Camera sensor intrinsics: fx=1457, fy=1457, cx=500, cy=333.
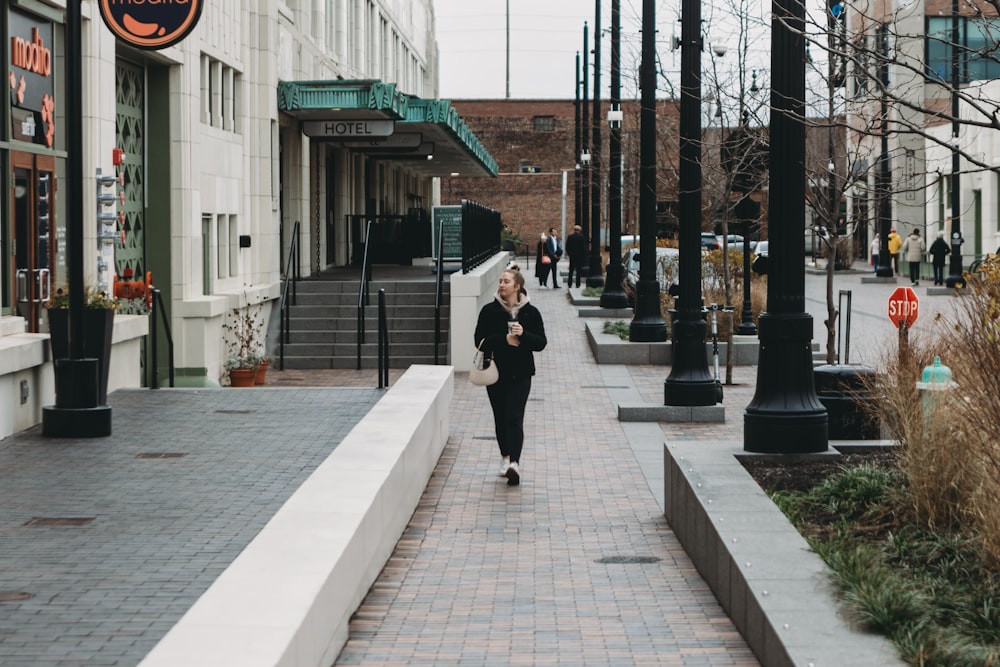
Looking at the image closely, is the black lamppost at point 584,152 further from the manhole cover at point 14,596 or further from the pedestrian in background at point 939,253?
the manhole cover at point 14,596

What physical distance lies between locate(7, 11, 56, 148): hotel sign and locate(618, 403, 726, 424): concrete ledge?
6.87 metres

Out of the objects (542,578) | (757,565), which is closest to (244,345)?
(542,578)

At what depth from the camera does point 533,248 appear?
300 ft

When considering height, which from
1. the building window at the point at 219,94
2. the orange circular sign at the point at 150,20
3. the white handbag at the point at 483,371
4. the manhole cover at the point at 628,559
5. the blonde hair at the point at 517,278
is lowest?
the manhole cover at the point at 628,559

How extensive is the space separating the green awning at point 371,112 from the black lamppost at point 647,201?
26.0ft

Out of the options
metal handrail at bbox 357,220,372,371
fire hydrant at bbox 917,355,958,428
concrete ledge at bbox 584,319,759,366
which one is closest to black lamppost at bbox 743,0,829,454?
fire hydrant at bbox 917,355,958,428

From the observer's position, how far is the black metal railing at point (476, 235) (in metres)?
26.4

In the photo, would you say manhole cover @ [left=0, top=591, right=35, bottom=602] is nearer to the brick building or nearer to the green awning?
the green awning

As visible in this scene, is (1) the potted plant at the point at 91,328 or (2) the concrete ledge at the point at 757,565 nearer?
(2) the concrete ledge at the point at 757,565

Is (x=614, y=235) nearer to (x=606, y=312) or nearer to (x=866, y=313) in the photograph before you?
(x=606, y=312)

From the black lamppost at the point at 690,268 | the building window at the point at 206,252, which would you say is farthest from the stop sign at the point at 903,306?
the building window at the point at 206,252

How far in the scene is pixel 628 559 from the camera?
9406 millimetres

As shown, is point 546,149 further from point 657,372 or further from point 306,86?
point 657,372

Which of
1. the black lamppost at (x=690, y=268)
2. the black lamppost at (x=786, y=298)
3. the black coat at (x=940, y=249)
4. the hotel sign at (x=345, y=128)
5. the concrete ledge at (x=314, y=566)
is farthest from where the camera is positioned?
the black coat at (x=940, y=249)
